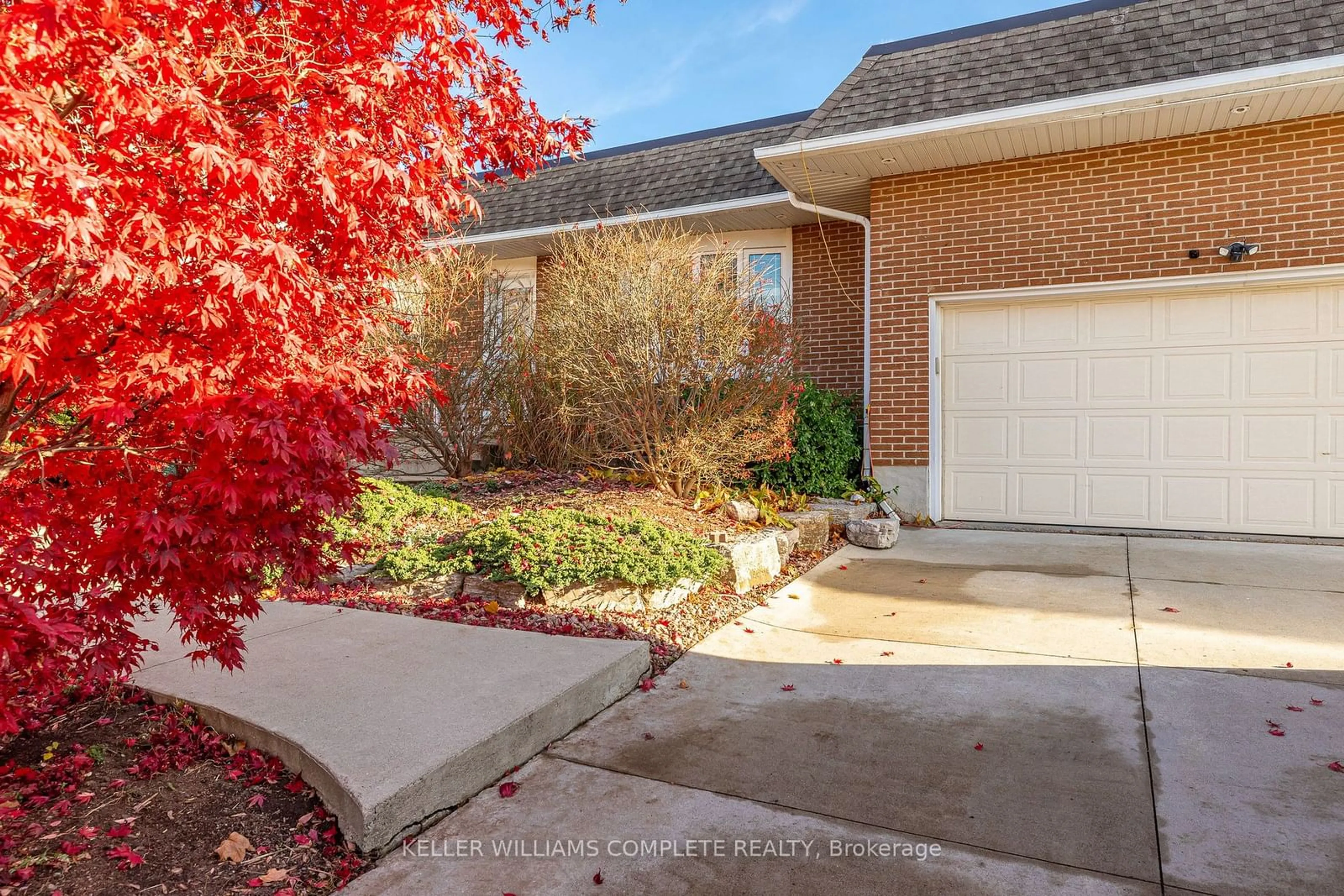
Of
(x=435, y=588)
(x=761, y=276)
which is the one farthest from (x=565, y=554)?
(x=761, y=276)

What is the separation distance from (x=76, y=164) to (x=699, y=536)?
15.1 feet

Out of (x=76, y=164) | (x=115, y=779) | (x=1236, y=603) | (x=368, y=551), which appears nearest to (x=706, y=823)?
(x=115, y=779)

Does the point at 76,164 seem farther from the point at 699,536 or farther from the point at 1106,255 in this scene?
the point at 1106,255

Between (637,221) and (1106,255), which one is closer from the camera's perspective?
(1106,255)

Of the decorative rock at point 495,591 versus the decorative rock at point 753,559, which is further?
the decorative rock at point 753,559

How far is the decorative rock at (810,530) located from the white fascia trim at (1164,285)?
2813mm

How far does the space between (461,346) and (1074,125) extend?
625 centimetres

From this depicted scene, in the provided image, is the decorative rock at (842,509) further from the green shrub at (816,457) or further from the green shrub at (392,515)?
the green shrub at (392,515)

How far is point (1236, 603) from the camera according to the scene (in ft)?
16.8

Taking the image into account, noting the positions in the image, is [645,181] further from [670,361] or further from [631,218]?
[670,361]

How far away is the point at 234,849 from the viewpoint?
2471 millimetres

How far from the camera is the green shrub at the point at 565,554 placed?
16.1 ft

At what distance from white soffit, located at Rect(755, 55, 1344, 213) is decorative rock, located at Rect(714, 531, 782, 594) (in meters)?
3.96

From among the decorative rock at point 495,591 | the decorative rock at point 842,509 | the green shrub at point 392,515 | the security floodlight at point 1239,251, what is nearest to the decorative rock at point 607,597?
the decorative rock at point 495,591
